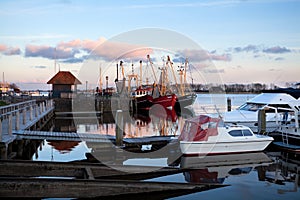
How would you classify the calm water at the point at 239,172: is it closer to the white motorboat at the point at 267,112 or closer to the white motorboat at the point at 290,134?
the white motorboat at the point at 290,134

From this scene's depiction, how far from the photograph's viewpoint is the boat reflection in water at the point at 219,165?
13312mm

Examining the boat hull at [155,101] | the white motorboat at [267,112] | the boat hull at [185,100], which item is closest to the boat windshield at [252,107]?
the white motorboat at [267,112]

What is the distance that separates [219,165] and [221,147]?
1.65 metres

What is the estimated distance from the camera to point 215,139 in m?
16.6

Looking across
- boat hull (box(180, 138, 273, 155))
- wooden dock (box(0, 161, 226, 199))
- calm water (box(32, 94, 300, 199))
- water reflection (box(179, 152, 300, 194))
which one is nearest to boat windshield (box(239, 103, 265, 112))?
calm water (box(32, 94, 300, 199))

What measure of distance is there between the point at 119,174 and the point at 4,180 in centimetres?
387

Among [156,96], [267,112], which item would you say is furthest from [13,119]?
[156,96]

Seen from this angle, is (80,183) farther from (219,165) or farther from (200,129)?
(200,129)

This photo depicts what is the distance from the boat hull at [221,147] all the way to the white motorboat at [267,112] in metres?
4.27

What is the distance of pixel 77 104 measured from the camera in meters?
49.6

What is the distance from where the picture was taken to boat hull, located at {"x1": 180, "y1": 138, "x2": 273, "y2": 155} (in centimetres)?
1631

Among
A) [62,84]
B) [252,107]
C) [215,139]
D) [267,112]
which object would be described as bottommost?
[215,139]

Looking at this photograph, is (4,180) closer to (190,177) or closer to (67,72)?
(190,177)

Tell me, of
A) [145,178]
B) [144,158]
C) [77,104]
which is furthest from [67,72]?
[145,178]
